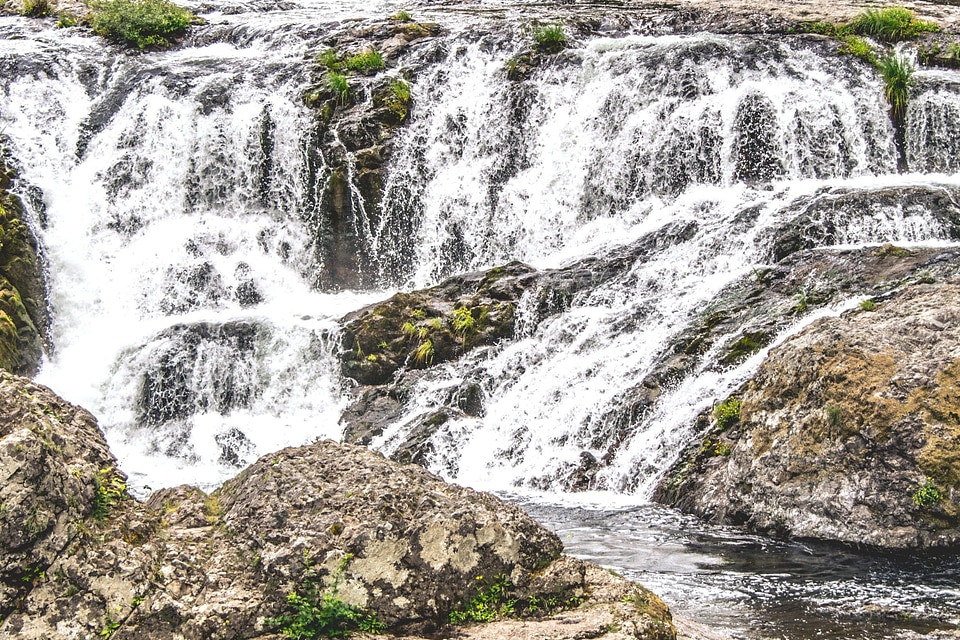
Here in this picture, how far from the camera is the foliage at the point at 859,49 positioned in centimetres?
1938

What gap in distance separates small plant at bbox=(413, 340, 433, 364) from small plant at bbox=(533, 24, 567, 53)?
10.5 meters

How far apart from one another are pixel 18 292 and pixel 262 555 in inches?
645

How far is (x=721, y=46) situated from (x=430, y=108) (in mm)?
7221

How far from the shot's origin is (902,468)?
8086mm

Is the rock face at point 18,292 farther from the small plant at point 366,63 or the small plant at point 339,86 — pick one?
the small plant at point 366,63

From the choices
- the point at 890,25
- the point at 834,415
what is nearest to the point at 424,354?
the point at 834,415

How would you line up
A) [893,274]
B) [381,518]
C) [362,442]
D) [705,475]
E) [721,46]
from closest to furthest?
[381,518]
[705,475]
[893,274]
[362,442]
[721,46]

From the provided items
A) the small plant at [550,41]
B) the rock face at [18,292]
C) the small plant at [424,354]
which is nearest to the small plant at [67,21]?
the rock face at [18,292]

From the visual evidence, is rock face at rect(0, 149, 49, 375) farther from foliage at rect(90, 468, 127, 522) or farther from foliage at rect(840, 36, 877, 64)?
foliage at rect(840, 36, 877, 64)

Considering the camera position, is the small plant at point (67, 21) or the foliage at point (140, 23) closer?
the foliage at point (140, 23)

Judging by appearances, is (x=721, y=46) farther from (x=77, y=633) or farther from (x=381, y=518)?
(x=77, y=633)

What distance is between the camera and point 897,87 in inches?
705

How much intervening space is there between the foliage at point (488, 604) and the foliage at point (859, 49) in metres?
18.4

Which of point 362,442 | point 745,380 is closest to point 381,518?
point 745,380
